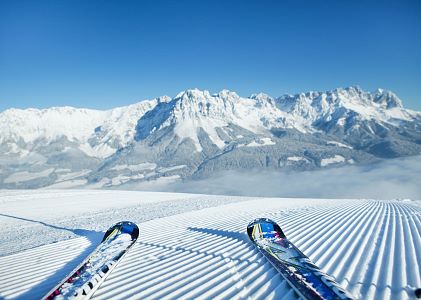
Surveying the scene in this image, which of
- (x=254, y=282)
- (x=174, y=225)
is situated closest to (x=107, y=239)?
(x=174, y=225)

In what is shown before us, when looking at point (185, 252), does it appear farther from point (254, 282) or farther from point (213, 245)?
point (254, 282)

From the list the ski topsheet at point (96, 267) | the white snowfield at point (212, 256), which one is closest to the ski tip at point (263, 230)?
the white snowfield at point (212, 256)

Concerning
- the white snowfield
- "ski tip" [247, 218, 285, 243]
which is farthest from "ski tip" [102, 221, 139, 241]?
"ski tip" [247, 218, 285, 243]

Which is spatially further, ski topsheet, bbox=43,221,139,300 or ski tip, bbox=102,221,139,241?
ski tip, bbox=102,221,139,241

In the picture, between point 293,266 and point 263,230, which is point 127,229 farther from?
point 293,266

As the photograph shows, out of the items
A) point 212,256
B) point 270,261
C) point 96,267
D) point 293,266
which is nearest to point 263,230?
point 212,256

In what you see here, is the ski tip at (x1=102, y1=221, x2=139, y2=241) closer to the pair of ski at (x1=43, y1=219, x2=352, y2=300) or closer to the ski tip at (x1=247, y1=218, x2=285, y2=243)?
the pair of ski at (x1=43, y1=219, x2=352, y2=300)
